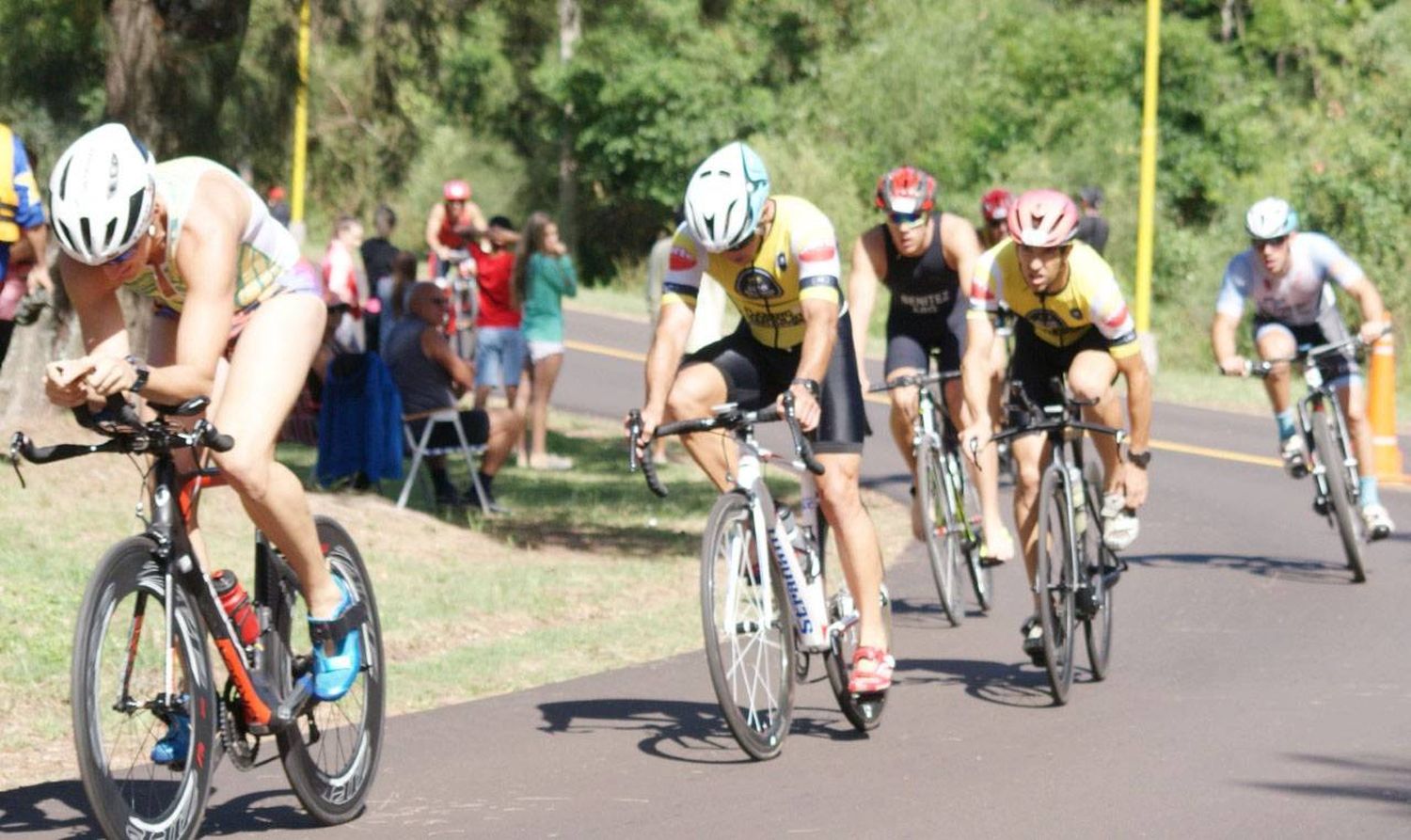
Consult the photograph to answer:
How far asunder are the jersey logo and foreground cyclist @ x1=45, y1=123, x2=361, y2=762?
2.02 metres

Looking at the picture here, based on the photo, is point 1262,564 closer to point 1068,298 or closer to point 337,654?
point 1068,298

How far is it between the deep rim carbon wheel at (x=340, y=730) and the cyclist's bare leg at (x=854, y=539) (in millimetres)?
1957

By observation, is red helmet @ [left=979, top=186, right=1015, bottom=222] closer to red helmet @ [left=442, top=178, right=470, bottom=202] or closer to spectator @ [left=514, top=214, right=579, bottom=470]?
spectator @ [left=514, top=214, right=579, bottom=470]

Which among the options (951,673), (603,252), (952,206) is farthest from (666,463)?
(603,252)

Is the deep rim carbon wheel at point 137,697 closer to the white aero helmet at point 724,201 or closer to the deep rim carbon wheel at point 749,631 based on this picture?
the deep rim carbon wheel at point 749,631

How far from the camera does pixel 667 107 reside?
55.4m

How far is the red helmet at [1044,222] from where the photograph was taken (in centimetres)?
925

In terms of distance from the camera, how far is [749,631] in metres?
7.84

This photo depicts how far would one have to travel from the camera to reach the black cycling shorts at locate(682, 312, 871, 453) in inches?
333

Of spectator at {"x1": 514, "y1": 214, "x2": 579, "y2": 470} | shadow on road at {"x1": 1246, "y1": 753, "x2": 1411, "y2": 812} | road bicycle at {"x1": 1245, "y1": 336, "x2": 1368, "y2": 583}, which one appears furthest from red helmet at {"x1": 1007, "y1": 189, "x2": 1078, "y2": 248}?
spectator at {"x1": 514, "y1": 214, "x2": 579, "y2": 470}

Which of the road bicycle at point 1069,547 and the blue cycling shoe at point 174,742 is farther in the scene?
the road bicycle at point 1069,547

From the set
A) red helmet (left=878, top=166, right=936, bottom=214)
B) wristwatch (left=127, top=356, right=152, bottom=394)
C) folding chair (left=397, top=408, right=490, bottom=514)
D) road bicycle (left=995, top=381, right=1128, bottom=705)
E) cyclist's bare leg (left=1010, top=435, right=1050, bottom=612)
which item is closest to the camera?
wristwatch (left=127, top=356, right=152, bottom=394)

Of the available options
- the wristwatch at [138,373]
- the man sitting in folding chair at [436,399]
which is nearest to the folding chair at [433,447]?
the man sitting in folding chair at [436,399]

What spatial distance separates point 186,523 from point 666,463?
1307cm
